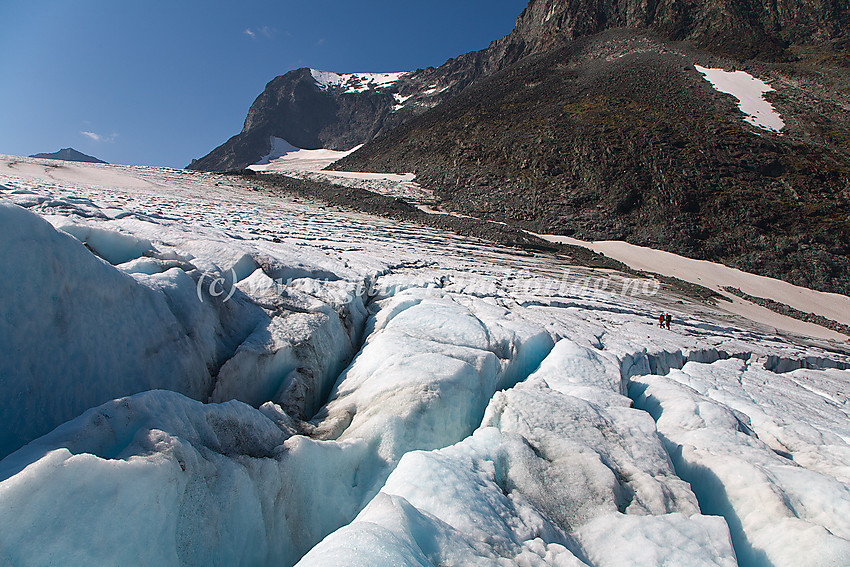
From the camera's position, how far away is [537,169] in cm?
3528

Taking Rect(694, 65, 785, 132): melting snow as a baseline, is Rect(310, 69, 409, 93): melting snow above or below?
above

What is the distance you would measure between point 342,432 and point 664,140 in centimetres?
3787

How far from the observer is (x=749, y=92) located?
42094 millimetres

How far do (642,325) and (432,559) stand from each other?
10.2m

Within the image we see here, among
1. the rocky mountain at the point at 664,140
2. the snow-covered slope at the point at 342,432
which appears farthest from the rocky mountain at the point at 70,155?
the snow-covered slope at the point at 342,432

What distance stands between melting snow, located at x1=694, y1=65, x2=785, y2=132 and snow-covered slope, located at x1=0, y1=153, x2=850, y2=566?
38.5 metres

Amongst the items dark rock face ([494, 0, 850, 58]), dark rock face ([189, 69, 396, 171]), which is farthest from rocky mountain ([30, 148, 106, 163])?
dark rock face ([494, 0, 850, 58])

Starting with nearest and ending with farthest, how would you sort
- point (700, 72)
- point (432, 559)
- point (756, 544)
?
point (432, 559), point (756, 544), point (700, 72)

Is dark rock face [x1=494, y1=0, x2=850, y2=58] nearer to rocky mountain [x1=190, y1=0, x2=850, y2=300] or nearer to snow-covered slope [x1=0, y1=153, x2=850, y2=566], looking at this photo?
rocky mountain [x1=190, y1=0, x2=850, y2=300]

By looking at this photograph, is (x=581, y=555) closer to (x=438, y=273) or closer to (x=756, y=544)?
(x=756, y=544)

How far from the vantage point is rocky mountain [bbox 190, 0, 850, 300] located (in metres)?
28.1

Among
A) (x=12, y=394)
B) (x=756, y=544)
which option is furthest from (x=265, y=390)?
(x=756, y=544)

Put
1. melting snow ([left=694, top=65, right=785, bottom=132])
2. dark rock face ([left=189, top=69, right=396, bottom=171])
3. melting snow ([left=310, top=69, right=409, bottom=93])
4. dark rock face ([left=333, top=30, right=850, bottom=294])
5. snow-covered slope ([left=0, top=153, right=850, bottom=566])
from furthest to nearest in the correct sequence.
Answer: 1. melting snow ([left=310, top=69, right=409, bottom=93])
2. dark rock face ([left=189, top=69, right=396, bottom=171])
3. melting snow ([left=694, top=65, right=785, bottom=132])
4. dark rock face ([left=333, top=30, right=850, bottom=294])
5. snow-covered slope ([left=0, top=153, right=850, bottom=566])

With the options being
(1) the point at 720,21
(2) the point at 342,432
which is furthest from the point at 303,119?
(2) the point at 342,432
